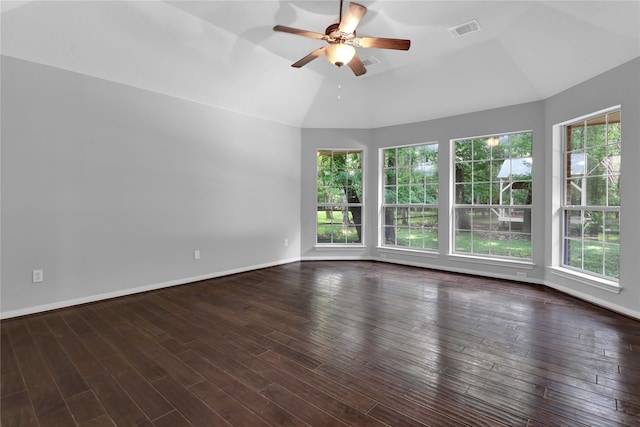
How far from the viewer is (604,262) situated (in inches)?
144

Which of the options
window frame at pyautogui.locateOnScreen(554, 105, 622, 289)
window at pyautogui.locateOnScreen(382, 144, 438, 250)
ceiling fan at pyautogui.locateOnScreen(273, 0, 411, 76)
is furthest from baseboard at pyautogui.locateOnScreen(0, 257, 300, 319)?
window frame at pyautogui.locateOnScreen(554, 105, 622, 289)

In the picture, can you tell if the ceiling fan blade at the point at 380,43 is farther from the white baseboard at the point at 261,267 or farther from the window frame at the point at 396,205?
the white baseboard at the point at 261,267

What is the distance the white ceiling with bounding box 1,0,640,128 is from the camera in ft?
10.1

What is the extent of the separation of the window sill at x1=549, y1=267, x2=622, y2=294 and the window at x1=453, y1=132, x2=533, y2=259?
55 cm

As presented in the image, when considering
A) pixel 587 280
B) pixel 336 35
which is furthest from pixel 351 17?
pixel 587 280

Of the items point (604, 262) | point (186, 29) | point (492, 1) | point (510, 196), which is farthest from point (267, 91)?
point (604, 262)

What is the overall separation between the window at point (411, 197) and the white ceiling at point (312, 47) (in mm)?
931

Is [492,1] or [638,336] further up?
[492,1]

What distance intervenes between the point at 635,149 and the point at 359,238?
4.15 meters

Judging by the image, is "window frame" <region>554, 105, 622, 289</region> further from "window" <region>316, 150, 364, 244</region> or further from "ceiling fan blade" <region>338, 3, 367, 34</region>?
"window" <region>316, 150, 364, 244</region>

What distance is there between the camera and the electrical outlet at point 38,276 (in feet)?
10.6

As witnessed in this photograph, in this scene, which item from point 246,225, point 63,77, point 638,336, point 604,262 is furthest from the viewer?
point 246,225

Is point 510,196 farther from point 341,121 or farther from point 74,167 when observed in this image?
point 74,167

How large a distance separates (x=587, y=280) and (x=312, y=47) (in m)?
4.53
